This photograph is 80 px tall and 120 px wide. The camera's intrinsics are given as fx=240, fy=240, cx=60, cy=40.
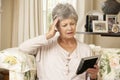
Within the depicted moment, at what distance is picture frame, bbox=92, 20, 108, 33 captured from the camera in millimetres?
2389

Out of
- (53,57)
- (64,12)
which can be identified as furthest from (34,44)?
(64,12)

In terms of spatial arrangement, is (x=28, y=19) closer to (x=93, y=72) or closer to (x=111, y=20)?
(x=111, y=20)

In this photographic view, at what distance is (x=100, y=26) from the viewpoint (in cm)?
241

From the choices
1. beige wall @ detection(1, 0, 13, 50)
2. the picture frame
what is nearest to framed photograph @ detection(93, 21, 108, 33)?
the picture frame

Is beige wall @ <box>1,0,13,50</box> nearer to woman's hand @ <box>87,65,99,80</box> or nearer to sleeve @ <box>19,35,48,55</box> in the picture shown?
sleeve @ <box>19,35,48,55</box>

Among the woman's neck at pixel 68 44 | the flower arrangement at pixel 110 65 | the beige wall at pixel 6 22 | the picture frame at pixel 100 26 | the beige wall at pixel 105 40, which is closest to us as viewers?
the woman's neck at pixel 68 44

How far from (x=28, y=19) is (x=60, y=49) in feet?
3.24

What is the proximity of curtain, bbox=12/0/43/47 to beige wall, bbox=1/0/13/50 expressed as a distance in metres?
0.09

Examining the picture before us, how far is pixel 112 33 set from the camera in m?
2.32

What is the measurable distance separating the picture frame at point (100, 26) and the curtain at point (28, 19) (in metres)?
0.70

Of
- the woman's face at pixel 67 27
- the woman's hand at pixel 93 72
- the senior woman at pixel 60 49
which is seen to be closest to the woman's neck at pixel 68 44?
the senior woman at pixel 60 49

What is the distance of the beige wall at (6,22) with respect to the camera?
2.74 metres

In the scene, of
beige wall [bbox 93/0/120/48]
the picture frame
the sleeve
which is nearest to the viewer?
the sleeve

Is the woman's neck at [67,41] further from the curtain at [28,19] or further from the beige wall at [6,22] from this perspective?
the beige wall at [6,22]
